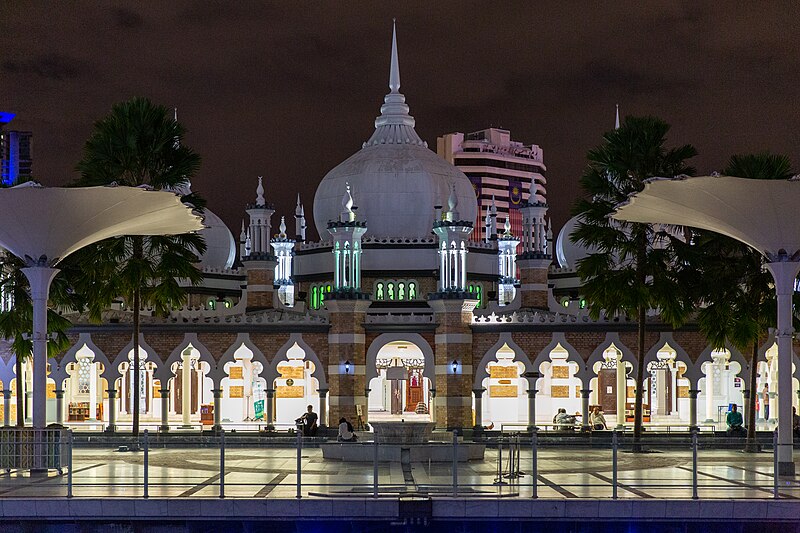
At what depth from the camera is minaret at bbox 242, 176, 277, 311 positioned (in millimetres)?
52406

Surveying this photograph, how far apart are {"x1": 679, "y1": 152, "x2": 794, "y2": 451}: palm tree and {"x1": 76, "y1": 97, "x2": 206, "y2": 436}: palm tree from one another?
14333mm

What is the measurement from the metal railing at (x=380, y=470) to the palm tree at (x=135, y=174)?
4.59 m

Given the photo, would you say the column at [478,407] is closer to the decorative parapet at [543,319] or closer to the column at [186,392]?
the decorative parapet at [543,319]

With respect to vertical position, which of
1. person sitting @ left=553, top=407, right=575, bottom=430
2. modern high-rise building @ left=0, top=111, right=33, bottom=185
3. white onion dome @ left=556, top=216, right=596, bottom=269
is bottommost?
person sitting @ left=553, top=407, right=575, bottom=430

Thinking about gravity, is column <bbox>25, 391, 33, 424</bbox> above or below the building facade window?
below

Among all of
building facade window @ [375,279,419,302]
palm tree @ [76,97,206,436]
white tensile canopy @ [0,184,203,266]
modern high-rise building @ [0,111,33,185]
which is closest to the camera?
white tensile canopy @ [0,184,203,266]

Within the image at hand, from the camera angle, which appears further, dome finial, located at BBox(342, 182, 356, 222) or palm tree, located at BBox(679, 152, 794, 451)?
dome finial, located at BBox(342, 182, 356, 222)

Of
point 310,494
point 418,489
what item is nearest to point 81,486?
point 310,494

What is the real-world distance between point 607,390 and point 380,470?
108ft

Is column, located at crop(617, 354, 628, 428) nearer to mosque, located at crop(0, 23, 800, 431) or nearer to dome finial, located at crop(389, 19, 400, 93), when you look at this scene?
mosque, located at crop(0, 23, 800, 431)

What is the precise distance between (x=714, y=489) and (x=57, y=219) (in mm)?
14710

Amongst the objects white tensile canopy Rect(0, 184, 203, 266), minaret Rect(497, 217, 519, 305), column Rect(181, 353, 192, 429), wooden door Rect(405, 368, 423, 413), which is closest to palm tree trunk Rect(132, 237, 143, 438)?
white tensile canopy Rect(0, 184, 203, 266)

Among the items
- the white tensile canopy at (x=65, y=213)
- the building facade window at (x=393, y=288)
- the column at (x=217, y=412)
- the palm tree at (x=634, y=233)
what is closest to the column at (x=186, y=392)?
the column at (x=217, y=412)

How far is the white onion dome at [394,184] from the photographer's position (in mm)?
55938
